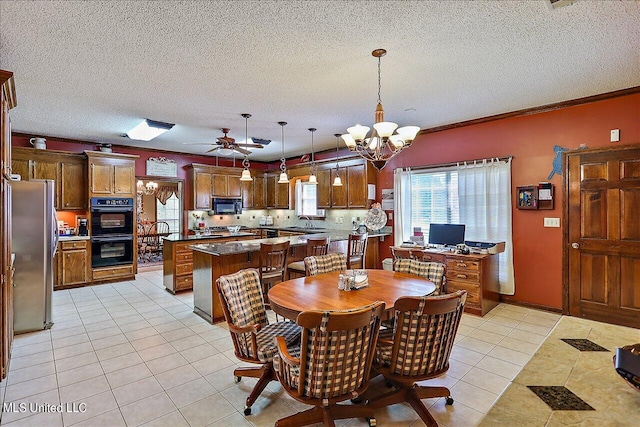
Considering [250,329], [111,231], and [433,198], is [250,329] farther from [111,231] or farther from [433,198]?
[111,231]

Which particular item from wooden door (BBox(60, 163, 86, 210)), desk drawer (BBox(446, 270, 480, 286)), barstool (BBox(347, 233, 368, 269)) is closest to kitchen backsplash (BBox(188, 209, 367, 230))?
barstool (BBox(347, 233, 368, 269))

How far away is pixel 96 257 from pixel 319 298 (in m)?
5.32

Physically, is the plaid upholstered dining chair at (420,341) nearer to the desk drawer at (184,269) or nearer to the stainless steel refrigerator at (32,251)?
the stainless steel refrigerator at (32,251)

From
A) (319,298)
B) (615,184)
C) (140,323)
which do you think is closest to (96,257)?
(140,323)

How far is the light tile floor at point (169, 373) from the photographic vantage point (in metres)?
2.21

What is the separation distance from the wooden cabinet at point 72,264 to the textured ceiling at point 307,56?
2305 mm

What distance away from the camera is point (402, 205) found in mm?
5516

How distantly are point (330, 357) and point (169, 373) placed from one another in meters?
1.83

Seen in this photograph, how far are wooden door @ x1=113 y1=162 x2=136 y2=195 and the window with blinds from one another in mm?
5234

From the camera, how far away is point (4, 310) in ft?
8.62

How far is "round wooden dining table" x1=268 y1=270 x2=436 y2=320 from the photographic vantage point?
215 centimetres

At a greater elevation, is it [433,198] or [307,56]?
[307,56]

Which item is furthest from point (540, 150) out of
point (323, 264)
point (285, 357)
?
point (285, 357)

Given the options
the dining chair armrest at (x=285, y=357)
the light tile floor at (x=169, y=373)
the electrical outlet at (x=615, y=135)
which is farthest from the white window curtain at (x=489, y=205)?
the dining chair armrest at (x=285, y=357)
